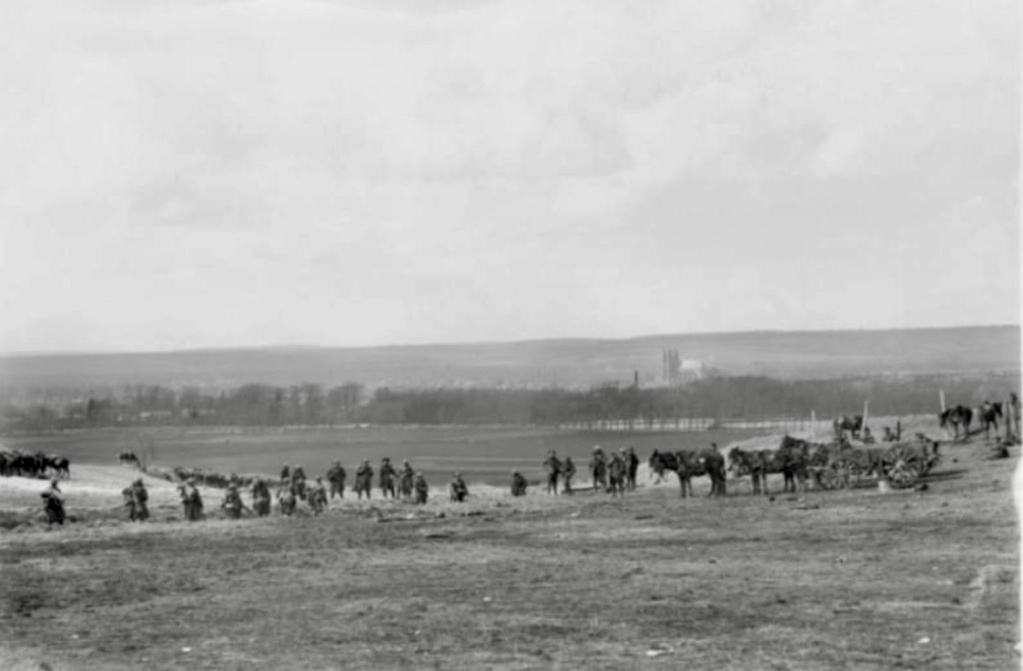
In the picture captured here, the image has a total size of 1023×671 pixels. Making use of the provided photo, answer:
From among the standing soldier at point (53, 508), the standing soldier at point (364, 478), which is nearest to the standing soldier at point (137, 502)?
the standing soldier at point (53, 508)

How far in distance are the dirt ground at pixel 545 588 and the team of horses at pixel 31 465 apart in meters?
15.0

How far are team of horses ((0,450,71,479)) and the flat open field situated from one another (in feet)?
52.6

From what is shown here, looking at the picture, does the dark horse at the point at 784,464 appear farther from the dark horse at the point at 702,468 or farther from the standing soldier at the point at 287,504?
the standing soldier at the point at 287,504

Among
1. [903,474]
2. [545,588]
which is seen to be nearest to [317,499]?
[903,474]

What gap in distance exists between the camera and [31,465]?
140ft

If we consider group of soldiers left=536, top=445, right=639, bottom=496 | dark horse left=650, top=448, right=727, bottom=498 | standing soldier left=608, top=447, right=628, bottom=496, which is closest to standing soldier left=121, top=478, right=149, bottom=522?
group of soldiers left=536, top=445, right=639, bottom=496

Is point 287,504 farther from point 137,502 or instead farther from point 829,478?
point 829,478

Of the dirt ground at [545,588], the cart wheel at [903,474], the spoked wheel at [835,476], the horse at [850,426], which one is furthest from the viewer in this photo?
the horse at [850,426]

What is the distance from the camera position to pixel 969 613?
1353cm

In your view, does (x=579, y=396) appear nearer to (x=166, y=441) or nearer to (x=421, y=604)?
(x=166, y=441)

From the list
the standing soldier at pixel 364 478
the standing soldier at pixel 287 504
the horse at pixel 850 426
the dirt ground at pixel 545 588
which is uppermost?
the horse at pixel 850 426

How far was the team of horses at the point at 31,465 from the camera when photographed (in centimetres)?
4200

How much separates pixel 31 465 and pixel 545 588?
30652 mm

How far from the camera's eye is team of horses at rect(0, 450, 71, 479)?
4200 centimetres
